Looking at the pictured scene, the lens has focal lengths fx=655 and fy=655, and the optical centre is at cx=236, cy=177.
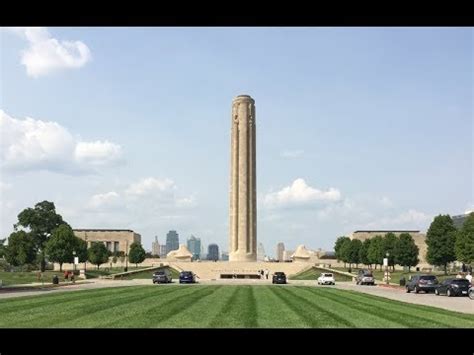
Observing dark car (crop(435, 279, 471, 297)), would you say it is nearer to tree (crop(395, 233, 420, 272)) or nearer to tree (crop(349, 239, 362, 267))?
tree (crop(395, 233, 420, 272))

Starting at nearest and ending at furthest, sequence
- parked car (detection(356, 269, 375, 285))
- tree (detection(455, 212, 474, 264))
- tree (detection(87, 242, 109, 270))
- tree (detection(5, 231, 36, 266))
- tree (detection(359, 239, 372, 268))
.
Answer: parked car (detection(356, 269, 375, 285)) < tree (detection(455, 212, 474, 264)) < tree (detection(5, 231, 36, 266)) < tree (detection(87, 242, 109, 270)) < tree (detection(359, 239, 372, 268))

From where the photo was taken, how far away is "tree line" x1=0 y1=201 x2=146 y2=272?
324 feet

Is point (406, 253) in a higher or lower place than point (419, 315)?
higher

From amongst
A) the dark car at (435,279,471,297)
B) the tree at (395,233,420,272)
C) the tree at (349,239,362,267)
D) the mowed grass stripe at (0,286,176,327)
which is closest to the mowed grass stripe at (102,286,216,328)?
the mowed grass stripe at (0,286,176,327)

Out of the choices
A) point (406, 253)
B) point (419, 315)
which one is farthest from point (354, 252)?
point (419, 315)

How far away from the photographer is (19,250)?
101875 millimetres

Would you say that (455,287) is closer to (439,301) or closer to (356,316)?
(439,301)

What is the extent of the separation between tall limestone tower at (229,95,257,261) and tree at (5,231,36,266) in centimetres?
4554

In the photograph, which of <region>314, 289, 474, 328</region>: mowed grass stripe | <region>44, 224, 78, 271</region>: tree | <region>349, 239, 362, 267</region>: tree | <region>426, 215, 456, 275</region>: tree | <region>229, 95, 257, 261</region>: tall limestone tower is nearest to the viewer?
<region>314, 289, 474, 328</region>: mowed grass stripe

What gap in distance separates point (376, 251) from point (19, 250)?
63.3m
